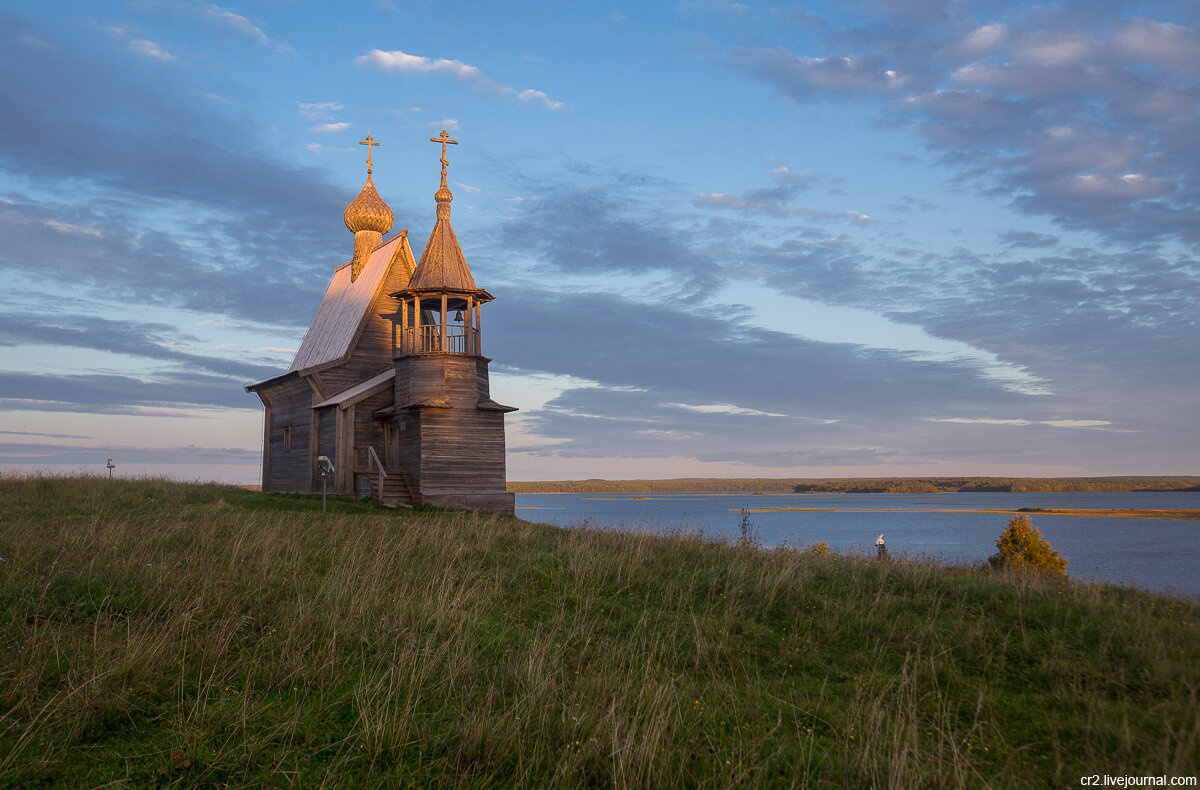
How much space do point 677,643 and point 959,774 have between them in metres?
3.28

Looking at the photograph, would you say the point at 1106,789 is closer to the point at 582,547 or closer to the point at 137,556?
the point at 582,547

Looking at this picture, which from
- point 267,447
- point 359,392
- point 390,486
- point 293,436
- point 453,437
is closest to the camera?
point 390,486

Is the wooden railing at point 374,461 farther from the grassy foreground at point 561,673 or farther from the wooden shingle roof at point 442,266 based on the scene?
the grassy foreground at point 561,673

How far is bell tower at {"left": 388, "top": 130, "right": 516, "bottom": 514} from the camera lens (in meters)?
25.9

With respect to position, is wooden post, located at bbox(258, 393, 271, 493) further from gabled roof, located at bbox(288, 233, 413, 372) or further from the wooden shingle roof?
the wooden shingle roof

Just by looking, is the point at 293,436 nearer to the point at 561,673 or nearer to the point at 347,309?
the point at 347,309

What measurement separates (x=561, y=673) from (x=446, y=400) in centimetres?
2037

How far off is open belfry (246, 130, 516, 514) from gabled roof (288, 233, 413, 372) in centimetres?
8

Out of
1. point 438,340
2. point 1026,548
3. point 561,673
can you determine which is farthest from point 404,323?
point 1026,548

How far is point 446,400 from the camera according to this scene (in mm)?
26141

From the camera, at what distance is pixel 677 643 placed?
7.76 m

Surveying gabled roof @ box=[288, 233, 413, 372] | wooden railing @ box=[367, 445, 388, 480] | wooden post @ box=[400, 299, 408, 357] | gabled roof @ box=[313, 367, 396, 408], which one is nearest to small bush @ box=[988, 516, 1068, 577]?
wooden railing @ box=[367, 445, 388, 480]

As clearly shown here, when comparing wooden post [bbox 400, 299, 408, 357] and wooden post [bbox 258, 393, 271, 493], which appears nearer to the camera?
wooden post [bbox 400, 299, 408, 357]

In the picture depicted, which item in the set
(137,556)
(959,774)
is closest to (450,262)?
(137,556)
